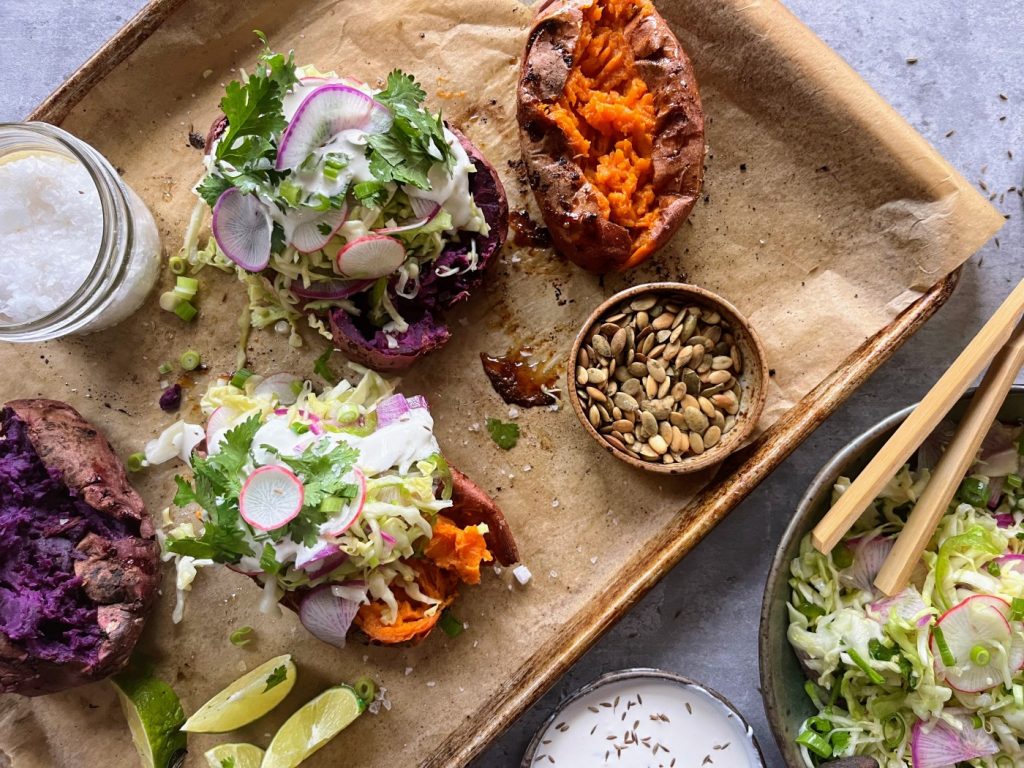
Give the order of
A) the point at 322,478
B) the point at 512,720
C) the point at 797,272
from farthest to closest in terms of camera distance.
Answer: the point at 797,272, the point at 512,720, the point at 322,478

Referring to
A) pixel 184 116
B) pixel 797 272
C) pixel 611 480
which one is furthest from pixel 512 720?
pixel 184 116

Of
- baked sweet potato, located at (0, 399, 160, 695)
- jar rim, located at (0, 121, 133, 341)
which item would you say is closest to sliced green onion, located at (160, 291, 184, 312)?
jar rim, located at (0, 121, 133, 341)

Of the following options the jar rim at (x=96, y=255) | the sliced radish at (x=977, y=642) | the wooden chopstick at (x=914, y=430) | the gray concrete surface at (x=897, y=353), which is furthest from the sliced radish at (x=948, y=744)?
the jar rim at (x=96, y=255)

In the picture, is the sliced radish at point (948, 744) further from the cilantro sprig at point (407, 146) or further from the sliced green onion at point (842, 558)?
the cilantro sprig at point (407, 146)

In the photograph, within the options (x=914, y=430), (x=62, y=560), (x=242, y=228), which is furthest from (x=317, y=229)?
(x=914, y=430)

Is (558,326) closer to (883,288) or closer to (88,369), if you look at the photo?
(883,288)

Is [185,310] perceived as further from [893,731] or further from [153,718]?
[893,731]
